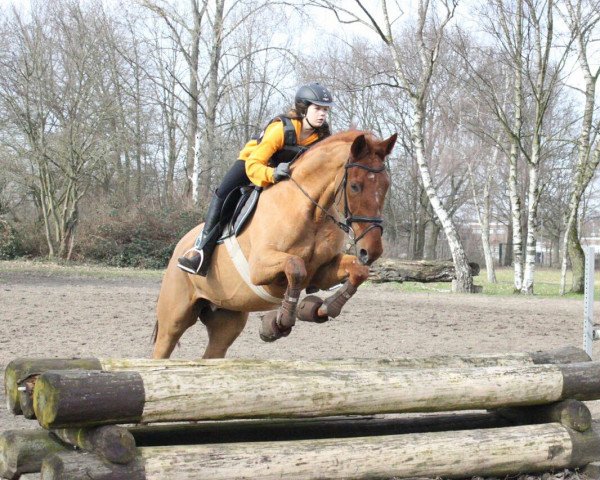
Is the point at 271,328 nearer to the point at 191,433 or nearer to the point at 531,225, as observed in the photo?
the point at 191,433

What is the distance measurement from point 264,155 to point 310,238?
2.48 feet

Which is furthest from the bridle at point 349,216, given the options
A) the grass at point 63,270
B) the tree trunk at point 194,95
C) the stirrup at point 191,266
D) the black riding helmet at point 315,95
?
the tree trunk at point 194,95

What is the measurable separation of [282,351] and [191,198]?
17567 mm

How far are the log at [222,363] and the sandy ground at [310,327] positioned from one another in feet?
4.22

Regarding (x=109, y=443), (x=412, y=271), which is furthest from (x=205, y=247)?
(x=412, y=271)

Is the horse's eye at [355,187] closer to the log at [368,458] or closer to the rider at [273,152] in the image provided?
the rider at [273,152]

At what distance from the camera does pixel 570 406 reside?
15.3ft

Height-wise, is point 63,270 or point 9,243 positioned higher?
point 9,243

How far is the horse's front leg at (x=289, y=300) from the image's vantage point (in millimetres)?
4836

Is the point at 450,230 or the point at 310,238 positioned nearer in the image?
the point at 310,238

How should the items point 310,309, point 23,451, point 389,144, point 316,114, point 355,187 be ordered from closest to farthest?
point 23,451, point 355,187, point 389,144, point 310,309, point 316,114

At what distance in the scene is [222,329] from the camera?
6305 millimetres

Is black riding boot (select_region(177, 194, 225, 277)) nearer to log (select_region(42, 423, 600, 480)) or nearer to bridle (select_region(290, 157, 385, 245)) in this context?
bridle (select_region(290, 157, 385, 245))

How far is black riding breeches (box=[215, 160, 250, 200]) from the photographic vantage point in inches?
232
